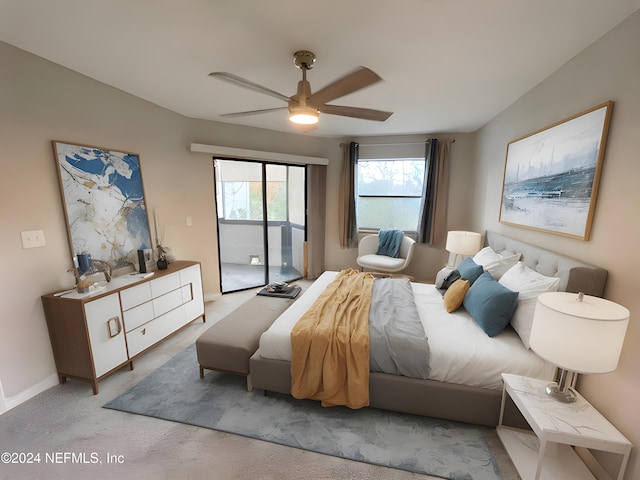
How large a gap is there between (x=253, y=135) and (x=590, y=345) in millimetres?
4075

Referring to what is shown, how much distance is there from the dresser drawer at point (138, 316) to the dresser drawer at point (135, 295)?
44 mm

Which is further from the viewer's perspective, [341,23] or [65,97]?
[65,97]

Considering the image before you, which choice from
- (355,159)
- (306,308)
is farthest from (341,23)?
(355,159)

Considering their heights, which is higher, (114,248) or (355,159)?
(355,159)

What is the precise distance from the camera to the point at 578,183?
1.78 m

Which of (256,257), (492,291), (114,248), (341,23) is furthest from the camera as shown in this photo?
(256,257)

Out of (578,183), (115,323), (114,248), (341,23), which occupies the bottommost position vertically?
(115,323)

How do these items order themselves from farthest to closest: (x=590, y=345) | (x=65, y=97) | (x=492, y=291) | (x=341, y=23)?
(x=65, y=97)
(x=492, y=291)
(x=341, y=23)
(x=590, y=345)

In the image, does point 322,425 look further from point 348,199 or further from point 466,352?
point 348,199

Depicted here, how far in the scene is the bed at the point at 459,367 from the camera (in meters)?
1.69

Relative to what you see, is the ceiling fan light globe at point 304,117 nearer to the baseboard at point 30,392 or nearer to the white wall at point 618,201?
the white wall at point 618,201

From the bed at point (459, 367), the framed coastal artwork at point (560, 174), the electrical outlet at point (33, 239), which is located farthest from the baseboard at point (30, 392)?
the framed coastal artwork at point (560, 174)

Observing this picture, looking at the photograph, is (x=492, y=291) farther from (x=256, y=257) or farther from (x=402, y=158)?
(x=256, y=257)

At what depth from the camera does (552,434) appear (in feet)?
4.20
